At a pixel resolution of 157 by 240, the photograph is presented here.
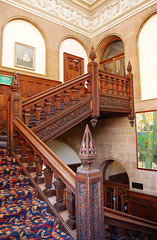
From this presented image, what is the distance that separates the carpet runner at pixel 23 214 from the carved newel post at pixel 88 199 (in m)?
0.27

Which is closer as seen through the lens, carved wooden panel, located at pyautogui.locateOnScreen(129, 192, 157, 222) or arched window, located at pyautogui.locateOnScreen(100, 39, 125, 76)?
carved wooden panel, located at pyautogui.locateOnScreen(129, 192, 157, 222)

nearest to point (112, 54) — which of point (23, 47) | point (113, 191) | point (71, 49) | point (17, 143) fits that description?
point (71, 49)

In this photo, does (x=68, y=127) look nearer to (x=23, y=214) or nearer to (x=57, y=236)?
(x=23, y=214)

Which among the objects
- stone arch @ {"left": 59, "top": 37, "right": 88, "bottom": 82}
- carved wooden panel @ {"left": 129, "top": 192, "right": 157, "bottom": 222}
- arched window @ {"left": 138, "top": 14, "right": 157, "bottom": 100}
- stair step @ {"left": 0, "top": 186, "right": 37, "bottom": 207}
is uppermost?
stone arch @ {"left": 59, "top": 37, "right": 88, "bottom": 82}

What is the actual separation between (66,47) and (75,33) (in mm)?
737

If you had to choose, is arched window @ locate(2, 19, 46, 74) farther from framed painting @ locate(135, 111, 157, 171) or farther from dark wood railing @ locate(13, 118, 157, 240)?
dark wood railing @ locate(13, 118, 157, 240)

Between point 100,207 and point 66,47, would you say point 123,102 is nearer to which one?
point 66,47

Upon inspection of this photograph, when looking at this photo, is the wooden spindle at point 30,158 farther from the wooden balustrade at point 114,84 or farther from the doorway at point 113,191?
the doorway at point 113,191

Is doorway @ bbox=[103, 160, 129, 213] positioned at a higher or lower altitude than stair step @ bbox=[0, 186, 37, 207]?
lower

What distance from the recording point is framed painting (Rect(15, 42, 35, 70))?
5895 mm

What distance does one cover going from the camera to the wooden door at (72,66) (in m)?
7.15

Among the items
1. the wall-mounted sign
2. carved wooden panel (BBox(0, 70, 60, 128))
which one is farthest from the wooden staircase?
the wall-mounted sign

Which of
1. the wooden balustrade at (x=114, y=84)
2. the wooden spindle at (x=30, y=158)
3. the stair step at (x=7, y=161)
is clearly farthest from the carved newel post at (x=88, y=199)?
the wooden balustrade at (x=114, y=84)

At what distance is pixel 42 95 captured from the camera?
11.9 feet
